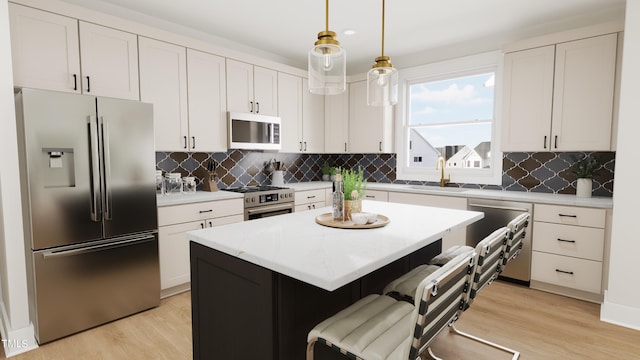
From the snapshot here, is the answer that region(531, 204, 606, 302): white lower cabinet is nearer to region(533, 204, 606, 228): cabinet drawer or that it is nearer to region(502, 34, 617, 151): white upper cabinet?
region(533, 204, 606, 228): cabinet drawer

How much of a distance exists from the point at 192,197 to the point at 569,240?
11.1 feet

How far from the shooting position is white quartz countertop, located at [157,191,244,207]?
2.93m

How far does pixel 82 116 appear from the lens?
2.33m

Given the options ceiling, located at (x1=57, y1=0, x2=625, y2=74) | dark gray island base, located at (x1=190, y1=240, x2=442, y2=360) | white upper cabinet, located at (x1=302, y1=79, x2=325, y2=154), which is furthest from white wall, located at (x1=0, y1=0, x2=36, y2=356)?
white upper cabinet, located at (x1=302, y1=79, x2=325, y2=154)

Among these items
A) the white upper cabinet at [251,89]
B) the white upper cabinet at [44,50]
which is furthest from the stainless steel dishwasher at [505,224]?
the white upper cabinet at [44,50]

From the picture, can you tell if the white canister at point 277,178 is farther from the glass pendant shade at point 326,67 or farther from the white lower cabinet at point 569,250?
the white lower cabinet at point 569,250

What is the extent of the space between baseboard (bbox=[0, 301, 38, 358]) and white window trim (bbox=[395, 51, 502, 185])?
4010mm

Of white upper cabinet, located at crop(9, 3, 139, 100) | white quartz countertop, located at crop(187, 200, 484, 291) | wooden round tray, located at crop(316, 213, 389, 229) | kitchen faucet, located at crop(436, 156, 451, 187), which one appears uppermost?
white upper cabinet, located at crop(9, 3, 139, 100)

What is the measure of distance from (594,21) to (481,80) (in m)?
1.09

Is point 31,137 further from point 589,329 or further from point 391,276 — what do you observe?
point 589,329

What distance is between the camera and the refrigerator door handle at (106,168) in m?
2.42

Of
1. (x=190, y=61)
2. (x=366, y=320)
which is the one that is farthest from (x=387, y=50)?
(x=366, y=320)

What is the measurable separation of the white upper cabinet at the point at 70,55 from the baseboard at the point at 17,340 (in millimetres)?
1646

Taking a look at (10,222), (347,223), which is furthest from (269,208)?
(10,222)
